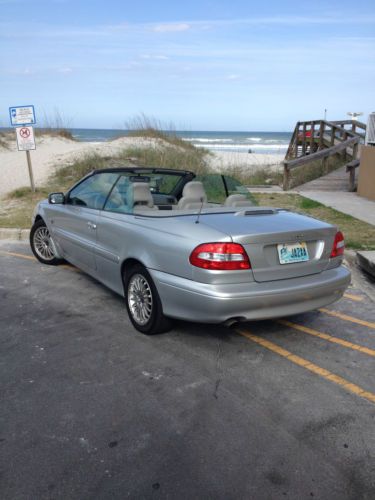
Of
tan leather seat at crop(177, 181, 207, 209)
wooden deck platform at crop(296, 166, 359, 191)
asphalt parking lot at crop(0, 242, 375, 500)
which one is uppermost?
tan leather seat at crop(177, 181, 207, 209)

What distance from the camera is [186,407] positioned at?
10.8 feet

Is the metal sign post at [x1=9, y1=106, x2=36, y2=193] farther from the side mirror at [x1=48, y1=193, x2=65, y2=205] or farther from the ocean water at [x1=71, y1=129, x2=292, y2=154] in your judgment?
the ocean water at [x1=71, y1=129, x2=292, y2=154]

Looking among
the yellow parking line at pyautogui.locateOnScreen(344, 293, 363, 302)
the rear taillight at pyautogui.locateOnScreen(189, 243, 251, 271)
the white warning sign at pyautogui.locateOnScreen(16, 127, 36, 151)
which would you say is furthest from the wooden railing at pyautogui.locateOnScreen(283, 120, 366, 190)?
the rear taillight at pyautogui.locateOnScreen(189, 243, 251, 271)

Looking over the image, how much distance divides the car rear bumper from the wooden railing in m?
10.6

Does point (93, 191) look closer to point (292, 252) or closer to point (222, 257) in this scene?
point (222, 257)

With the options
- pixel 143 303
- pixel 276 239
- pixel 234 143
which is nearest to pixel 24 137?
pixel 143 303

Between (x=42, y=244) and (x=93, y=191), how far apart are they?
1738 millimetres

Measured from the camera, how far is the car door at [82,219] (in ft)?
17.6

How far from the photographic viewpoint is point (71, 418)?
3.16 meters

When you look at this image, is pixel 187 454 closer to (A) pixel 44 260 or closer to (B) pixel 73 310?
(B) pixel 73 310

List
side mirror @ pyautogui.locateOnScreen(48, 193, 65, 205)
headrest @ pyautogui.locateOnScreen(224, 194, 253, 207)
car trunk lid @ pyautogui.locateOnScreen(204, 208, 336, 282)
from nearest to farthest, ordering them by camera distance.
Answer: car trunk lid @ pyautogui.locateOnScreen(204, 208, 336, 282), headrest @ pyautogui.locateOnScreen(224, 194, 253, 207), side mirror @ pyautogui.locateOnScreen(48, 193, 65, 205)

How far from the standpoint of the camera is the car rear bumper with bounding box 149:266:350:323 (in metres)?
3.79

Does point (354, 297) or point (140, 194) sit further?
point (354, 297)

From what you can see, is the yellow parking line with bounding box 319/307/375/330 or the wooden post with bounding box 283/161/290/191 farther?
the wooden post with bounding box 283/161/290/191
